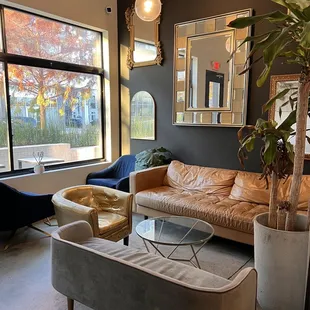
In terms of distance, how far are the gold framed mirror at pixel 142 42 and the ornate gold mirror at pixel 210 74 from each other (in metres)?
0.37

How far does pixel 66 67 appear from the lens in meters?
4.51

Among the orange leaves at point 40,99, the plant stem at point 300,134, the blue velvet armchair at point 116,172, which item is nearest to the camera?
the plant stem at point 300,134

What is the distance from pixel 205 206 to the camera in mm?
3234

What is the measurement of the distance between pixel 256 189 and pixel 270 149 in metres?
1.49

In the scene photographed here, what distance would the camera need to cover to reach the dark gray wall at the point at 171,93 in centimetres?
369

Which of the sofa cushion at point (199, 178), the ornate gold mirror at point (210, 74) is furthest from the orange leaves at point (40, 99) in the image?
the sofa cushion at point (199, 178)

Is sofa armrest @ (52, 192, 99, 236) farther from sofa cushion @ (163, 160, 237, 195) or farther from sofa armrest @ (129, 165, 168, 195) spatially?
sofa cushion @ (163, 160, 237, 195)

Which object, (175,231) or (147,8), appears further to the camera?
(147,8)

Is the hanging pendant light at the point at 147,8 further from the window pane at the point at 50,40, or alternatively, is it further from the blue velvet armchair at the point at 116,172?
the blue velvet armchair at the point at 116,172

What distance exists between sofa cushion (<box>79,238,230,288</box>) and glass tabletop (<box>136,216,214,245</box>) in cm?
52

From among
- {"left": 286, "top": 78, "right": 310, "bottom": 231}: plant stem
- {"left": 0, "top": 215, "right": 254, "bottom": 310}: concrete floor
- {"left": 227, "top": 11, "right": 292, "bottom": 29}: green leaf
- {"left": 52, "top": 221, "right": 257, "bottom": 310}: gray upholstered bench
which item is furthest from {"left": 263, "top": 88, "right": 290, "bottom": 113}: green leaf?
{"left": 0, "top": 215, "right": 254, "bottom": 310}: concrete floor

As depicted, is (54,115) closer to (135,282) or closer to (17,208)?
(17,208)

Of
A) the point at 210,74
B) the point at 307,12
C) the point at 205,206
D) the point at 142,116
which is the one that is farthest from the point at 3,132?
the point at 307,12

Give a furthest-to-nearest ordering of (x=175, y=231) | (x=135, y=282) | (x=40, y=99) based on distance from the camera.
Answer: (x=40, y=99) → (x=175, y=231) → (x=135, y=282)
